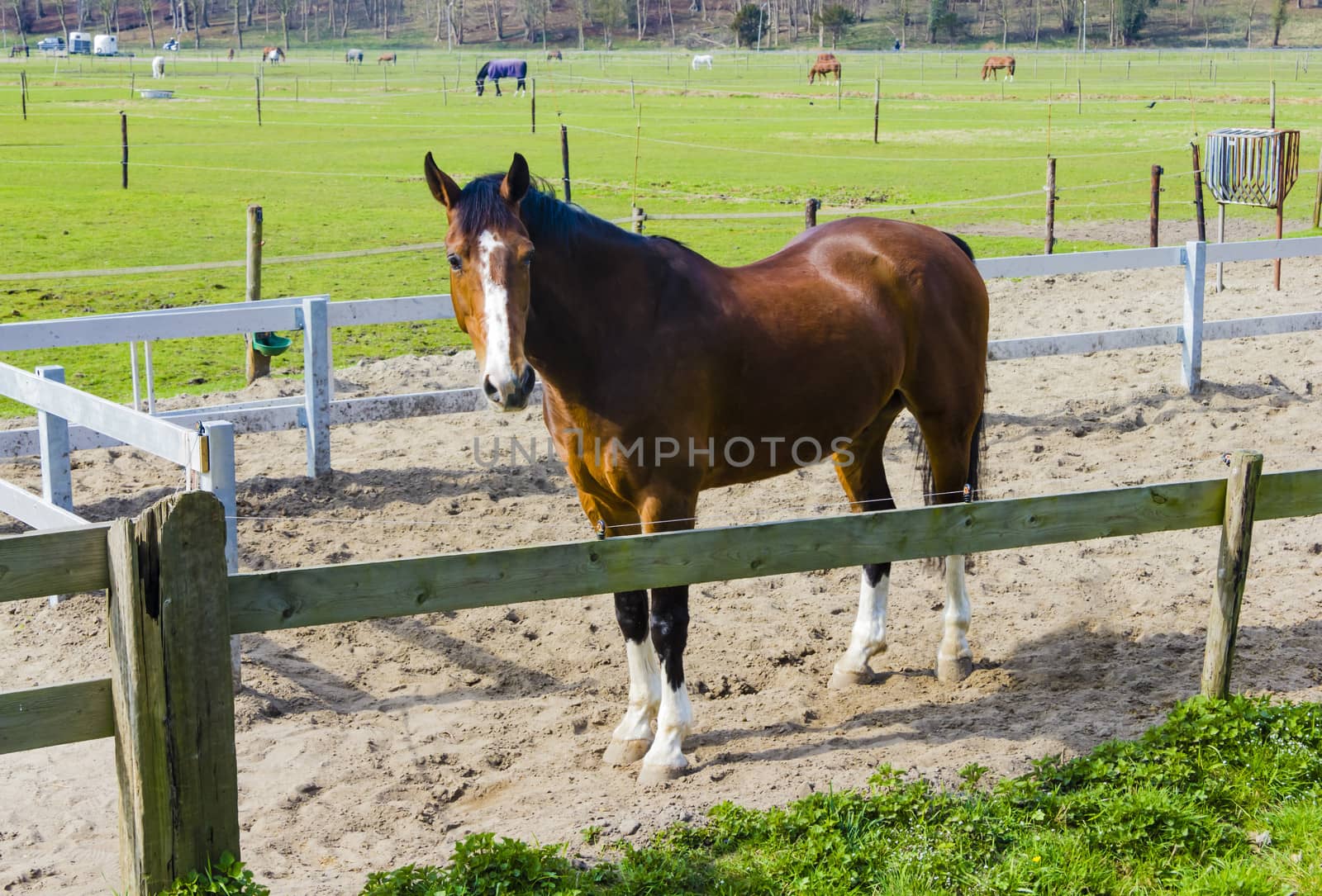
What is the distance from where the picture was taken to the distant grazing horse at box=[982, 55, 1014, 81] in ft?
210

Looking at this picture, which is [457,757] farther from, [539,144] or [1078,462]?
[539,144]

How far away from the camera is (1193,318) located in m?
10.3

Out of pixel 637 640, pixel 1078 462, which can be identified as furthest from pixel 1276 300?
pixel 637 640

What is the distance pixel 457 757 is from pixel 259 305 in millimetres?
4820

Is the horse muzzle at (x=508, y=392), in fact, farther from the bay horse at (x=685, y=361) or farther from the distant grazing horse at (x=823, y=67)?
the distant grazing horse at (x=823, y=67)

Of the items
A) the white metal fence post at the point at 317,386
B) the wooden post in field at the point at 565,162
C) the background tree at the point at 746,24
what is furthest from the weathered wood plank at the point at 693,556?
the background tree at the point at 746,24

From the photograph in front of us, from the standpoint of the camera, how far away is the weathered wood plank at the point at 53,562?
3.30m

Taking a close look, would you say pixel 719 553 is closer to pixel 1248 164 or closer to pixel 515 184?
pixel 515 184

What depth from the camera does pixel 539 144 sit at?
114 ft

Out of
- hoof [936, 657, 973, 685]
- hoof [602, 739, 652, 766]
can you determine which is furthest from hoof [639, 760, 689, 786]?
hoof [936, 657, 973, 685]

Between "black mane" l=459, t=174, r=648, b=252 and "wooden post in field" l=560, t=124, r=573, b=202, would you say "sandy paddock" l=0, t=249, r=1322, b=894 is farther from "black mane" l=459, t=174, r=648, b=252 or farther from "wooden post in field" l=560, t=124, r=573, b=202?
"wooden post in field" l=560, t=124, r=573, b=202

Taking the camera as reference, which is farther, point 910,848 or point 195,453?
point 195,453

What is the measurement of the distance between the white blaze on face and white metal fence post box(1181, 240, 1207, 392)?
24.7 feet

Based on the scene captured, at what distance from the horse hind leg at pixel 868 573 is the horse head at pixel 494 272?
2103mm
